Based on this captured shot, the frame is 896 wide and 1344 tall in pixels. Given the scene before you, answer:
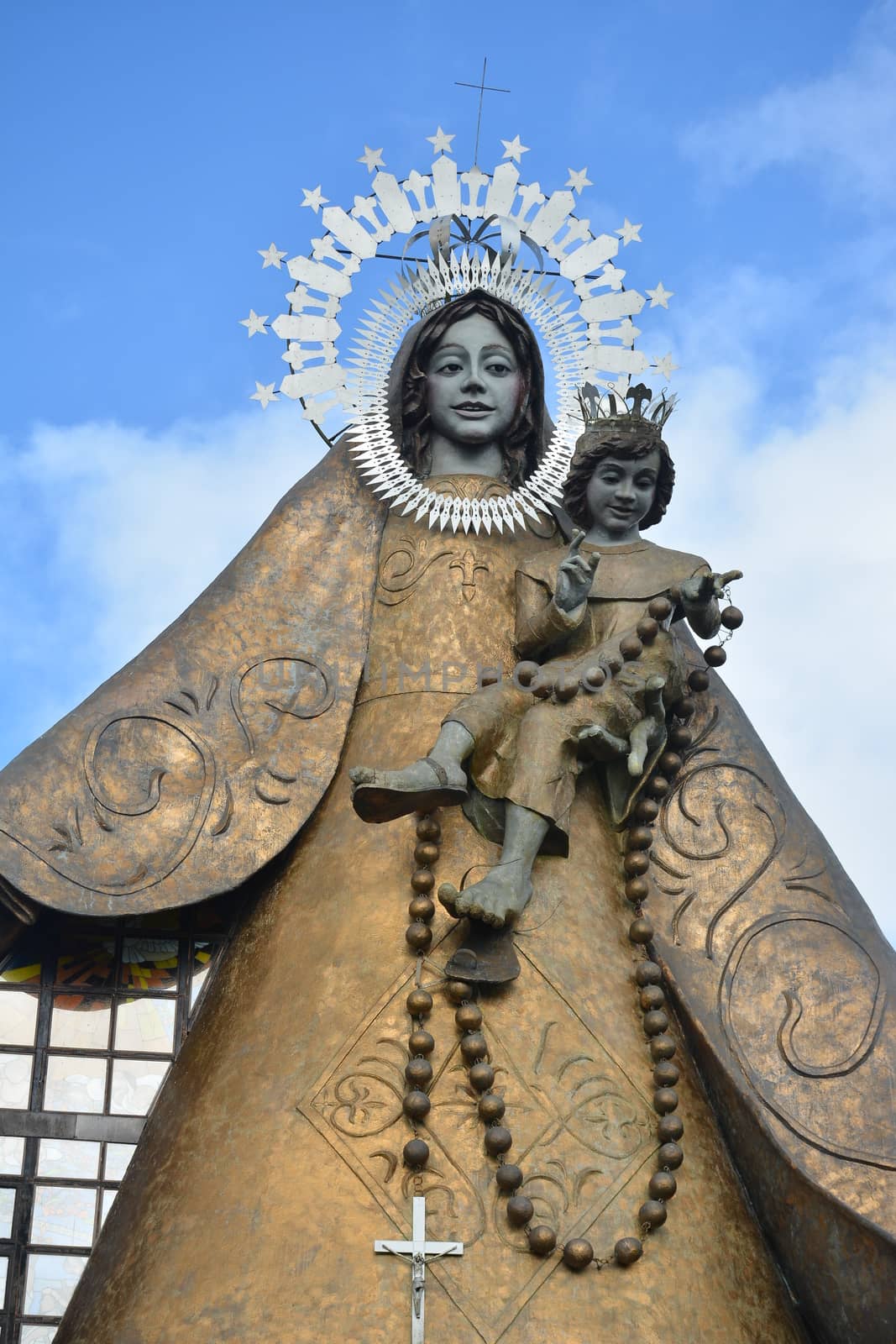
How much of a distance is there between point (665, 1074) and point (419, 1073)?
3.31 feet

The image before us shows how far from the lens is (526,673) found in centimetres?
863

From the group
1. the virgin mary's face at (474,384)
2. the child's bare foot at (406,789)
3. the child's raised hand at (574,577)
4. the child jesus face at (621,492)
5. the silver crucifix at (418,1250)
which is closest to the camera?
the silver crucifix at (418,1250)

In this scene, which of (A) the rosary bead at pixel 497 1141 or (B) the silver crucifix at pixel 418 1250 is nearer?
(B) the silver crucifix at pixel 418 1250

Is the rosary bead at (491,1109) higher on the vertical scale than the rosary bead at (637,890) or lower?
lower

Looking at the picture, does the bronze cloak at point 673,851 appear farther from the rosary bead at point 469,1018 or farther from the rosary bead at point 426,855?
the rosary bead at point 469,1018

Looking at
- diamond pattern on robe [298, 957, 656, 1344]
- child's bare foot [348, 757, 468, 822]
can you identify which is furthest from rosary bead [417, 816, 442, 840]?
diamond pattern on robe [298, 957, 656, 1344]

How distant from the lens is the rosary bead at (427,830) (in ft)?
27.3

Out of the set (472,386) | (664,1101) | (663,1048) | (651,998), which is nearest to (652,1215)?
(664,1101)

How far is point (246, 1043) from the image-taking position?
319 inches

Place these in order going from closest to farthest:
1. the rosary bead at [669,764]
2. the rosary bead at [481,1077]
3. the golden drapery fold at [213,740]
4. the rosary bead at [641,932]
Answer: the rosary bead at [481,1077], the rosary bead at [641,932], the golden drapery fold at [213,740], the rosary bead at [669,764]

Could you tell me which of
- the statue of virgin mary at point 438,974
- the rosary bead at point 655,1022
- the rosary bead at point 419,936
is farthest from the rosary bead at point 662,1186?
the rosary bead at point 419,936

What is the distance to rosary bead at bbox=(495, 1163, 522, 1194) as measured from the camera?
745 cm

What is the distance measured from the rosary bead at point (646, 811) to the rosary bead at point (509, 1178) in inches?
74.5

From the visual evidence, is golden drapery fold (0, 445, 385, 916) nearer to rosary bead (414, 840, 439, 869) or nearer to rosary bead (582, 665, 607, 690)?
rosary bead (414, 840, 439, 869)
